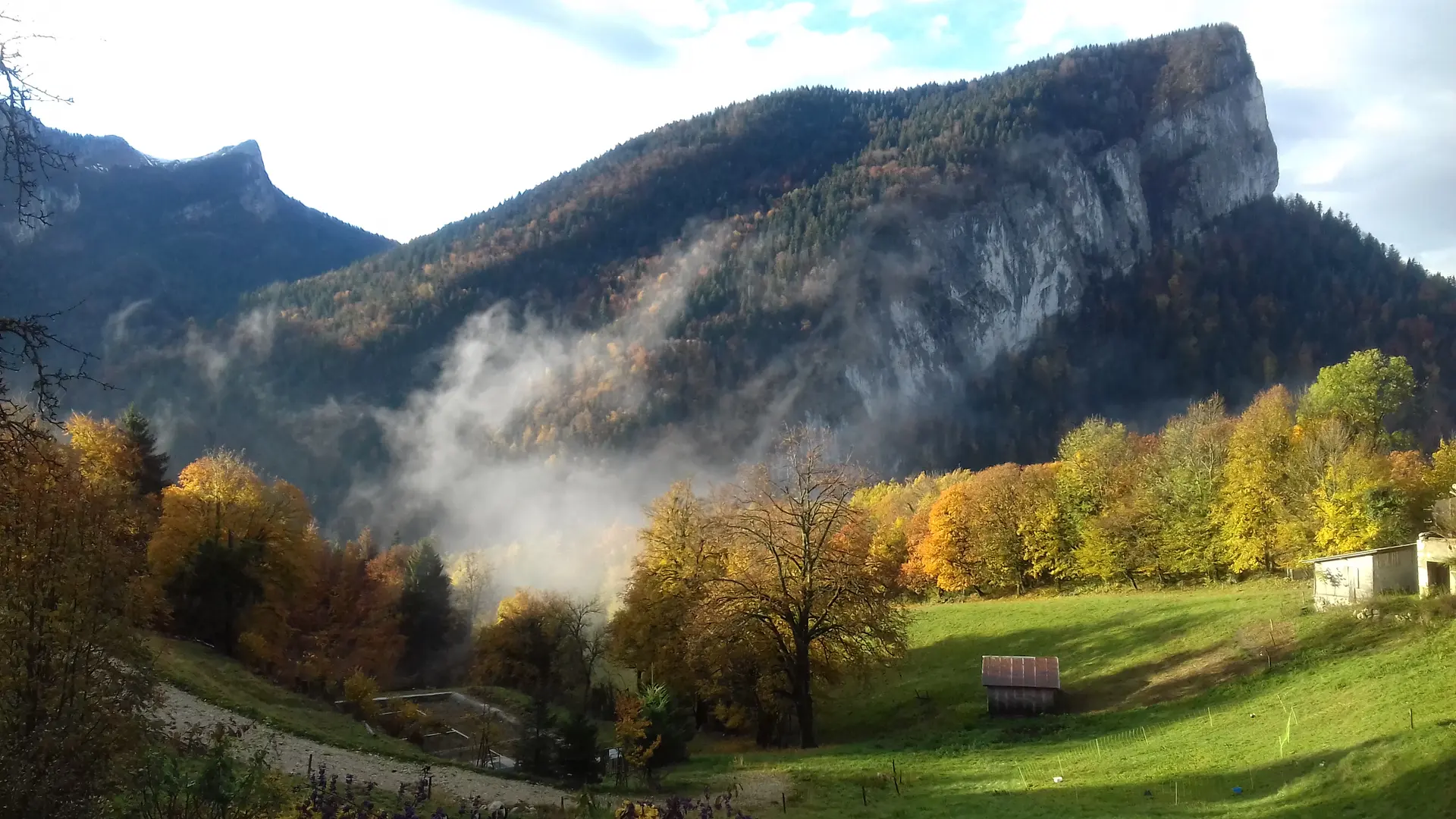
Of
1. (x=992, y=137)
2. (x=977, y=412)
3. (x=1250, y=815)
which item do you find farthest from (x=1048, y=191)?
(x=1250, y=815)

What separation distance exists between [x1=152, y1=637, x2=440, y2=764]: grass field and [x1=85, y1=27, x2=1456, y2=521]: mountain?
100694 millimetres

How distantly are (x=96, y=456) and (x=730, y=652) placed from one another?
122 ft

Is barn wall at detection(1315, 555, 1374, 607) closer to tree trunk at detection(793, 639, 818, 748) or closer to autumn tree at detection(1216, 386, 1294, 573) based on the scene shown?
autumn tree at detection(1216, 386, 1294, 573)

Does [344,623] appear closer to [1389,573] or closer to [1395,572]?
[1389,573]

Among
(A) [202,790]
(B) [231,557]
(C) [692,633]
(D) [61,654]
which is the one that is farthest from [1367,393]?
(B) [231,557]

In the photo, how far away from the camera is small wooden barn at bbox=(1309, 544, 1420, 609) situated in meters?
28.1

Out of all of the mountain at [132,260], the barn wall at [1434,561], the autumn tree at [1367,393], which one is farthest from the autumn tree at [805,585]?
the mountain at [132,260]

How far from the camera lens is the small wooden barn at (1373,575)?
28109mm

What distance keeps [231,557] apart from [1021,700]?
109 feet

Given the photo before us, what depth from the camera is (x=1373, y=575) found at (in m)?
28.1

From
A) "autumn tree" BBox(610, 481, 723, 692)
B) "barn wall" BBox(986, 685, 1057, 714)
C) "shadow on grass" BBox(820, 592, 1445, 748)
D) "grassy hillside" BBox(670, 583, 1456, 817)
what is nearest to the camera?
"grassy hillside" BBox(670, 583, 1456, 817)

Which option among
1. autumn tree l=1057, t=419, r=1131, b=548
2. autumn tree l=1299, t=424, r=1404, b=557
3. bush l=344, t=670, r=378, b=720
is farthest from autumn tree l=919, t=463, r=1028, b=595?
bush l=344, t=670, r=378, b=720

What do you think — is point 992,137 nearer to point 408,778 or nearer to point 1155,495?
point 1155,495

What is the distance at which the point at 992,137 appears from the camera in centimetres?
18775
